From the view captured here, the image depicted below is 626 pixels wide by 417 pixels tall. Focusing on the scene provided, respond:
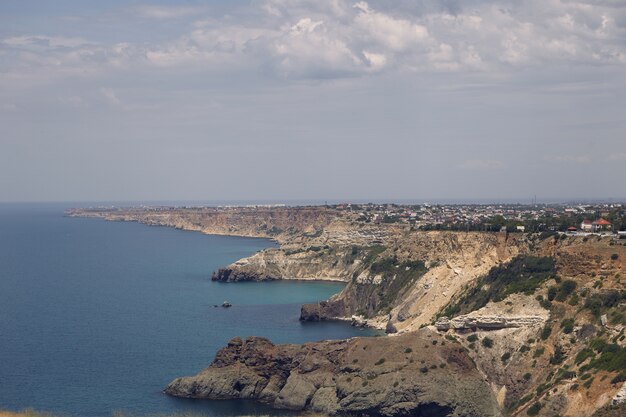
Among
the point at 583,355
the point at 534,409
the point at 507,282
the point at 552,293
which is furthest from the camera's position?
the point at 507,282

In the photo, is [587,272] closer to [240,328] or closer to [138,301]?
[240,328]

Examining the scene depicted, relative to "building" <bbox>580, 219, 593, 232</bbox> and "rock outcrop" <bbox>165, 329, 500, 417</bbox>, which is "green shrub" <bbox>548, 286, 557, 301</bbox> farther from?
"building" <bbox>580, 219, 593, 232</bbox>

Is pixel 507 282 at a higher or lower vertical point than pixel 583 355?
higher

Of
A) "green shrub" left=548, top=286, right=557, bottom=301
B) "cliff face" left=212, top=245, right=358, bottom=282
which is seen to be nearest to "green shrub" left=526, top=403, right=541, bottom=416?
"green shrub" left=548, top=286, right=557, bottom=301

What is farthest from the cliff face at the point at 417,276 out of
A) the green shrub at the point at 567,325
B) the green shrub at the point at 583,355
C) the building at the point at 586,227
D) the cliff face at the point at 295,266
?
the green shrub at the point at 583,355

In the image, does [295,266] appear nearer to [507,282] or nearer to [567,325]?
[507,282]

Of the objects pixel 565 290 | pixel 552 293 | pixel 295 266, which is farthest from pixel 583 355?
pixel 295 266

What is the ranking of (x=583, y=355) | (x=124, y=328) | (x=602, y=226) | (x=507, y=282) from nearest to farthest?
(x=583, y=355) < (x=507, y=282) < (x=602, y=226) < (x=124, y=328)
